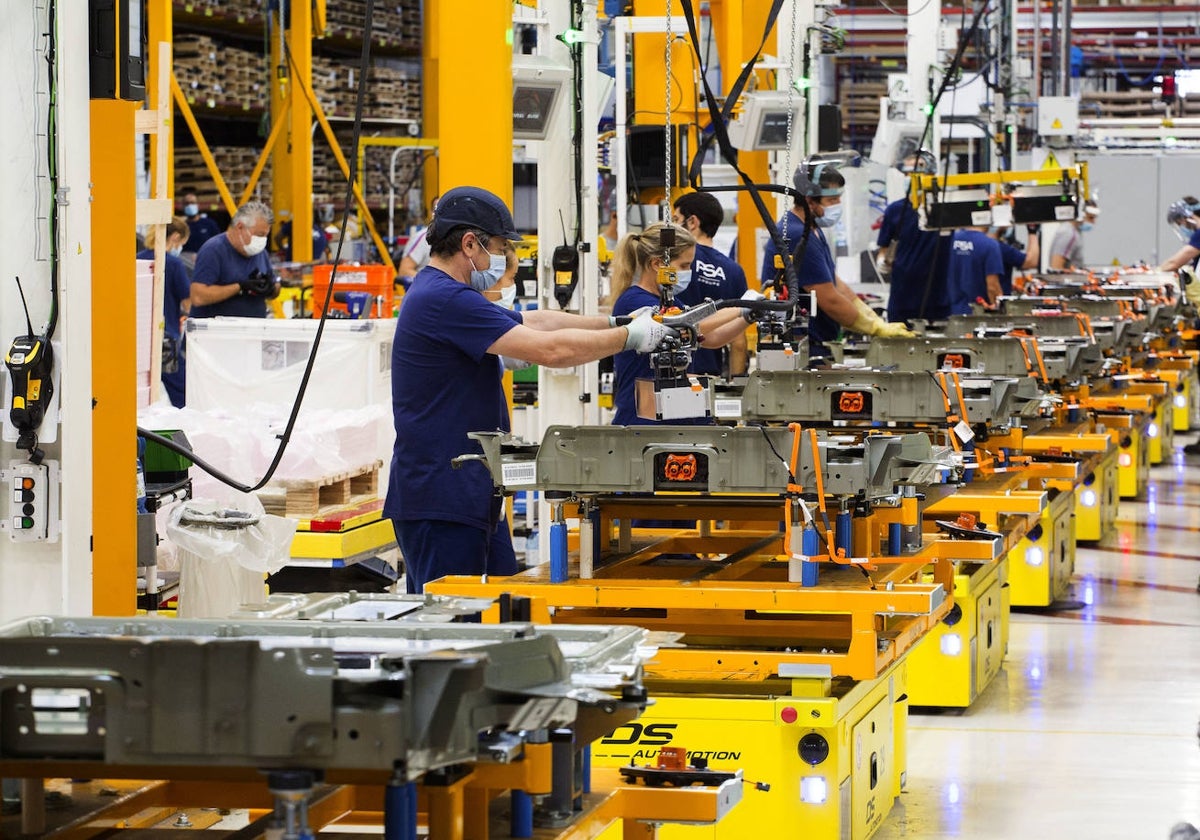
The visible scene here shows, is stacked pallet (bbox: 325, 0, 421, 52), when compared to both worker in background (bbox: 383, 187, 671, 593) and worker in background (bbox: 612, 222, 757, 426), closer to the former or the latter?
worker in background (bbox: 612, 222, 757, 426)

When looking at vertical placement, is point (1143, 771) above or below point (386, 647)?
below

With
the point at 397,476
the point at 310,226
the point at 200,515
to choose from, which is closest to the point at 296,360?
the point at 200,515

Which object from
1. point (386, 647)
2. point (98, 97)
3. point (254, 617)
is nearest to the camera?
point (386, 647)

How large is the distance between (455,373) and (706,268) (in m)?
2.37

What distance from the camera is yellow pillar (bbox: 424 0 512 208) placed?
7.63 meters

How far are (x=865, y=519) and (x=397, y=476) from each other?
1292 millimetres

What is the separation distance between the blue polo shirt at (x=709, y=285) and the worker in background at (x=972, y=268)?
5.82 metres

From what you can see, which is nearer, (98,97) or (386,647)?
(386,647)

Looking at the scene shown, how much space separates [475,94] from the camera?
7.69 m

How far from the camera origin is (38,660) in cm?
247

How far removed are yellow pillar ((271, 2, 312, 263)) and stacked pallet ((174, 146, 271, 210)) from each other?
58 cm

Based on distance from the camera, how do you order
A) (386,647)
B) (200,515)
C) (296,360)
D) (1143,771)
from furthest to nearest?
1. (296,360)
2. (1143,771)
3. (200,515)
4. (386,647)

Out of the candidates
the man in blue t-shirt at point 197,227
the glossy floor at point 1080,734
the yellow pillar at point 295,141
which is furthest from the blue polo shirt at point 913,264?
the man in blue t-shirt at point 197,227

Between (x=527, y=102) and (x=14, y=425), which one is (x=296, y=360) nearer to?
(x=527, y=102)
